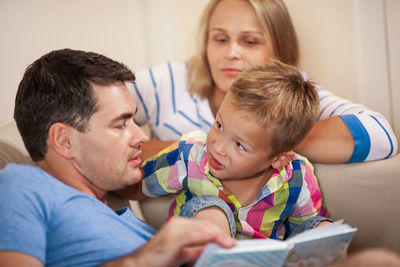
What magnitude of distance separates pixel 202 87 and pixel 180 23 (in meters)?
0.66

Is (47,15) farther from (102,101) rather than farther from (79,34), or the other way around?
(102,101)

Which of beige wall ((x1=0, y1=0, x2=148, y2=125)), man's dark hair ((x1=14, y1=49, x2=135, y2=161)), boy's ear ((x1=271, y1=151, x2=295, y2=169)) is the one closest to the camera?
man's dark hair ((x1=14, y1=49, x2=135, y2=161))

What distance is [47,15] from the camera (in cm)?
216

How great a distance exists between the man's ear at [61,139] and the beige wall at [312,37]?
1.10m

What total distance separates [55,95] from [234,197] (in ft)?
1.96

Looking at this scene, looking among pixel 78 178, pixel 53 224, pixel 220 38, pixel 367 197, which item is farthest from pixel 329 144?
pixel 53 224

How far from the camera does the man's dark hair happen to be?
1108 millimetres

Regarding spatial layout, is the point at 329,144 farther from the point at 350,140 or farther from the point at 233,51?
the point at 233,51

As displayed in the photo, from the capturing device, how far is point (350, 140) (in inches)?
57.1

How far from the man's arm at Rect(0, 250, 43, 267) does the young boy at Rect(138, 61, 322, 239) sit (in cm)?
48

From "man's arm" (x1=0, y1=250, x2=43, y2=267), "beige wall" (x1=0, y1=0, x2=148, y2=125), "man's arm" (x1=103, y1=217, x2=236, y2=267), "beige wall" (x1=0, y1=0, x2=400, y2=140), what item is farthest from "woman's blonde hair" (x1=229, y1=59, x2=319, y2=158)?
"beige wall" (x1=0, y1=0, x2=148, y2=125)

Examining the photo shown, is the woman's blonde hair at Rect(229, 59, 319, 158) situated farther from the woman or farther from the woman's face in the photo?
the woman's face

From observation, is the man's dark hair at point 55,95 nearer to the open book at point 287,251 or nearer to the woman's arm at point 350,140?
the open book at point 287,251

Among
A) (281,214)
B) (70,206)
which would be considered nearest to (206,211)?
(281,214)
